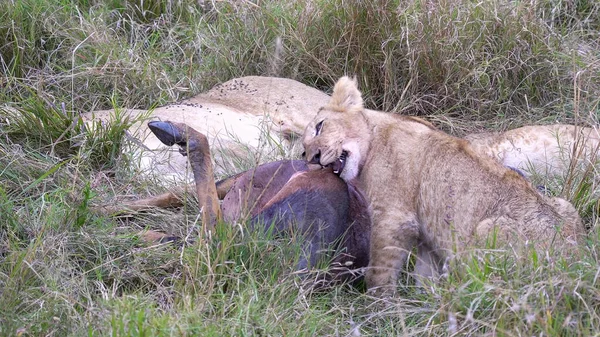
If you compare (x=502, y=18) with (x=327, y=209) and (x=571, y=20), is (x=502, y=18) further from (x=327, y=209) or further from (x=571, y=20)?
(x=327, y=209)

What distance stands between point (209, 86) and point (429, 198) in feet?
10.2

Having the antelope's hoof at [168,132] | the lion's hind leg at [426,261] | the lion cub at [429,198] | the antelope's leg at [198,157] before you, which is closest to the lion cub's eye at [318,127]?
the lion cub at [429,198]

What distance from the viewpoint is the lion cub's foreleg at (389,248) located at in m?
4.01

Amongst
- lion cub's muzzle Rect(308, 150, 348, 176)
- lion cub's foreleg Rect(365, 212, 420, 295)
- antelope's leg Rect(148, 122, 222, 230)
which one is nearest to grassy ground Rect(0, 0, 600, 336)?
lion cub's foreleg Rect(365, 212, 420, 295)

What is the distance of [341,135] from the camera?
4609 millimetres

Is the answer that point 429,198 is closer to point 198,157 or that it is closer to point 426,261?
point 426,261

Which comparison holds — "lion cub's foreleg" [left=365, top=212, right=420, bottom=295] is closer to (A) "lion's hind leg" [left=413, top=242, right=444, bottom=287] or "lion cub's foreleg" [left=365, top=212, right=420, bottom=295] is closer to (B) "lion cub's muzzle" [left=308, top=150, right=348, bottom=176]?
(A) "lion's hind leg" [left=413, top=242, right=444, bottom=287]

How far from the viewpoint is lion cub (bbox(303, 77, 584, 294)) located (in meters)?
3.88

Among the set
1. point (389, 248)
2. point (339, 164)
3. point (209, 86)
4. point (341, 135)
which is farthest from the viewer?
point (209, 86)

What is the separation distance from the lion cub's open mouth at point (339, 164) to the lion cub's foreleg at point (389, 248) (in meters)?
0.43

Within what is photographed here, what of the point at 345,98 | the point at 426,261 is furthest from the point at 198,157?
the point at 426,261

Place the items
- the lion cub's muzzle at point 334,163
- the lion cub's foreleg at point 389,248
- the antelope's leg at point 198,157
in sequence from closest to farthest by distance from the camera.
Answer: the lion cub's foreleg at point 389,248, the antelope's leg at point 198,157, the lion cub's muzzle at point 334,163

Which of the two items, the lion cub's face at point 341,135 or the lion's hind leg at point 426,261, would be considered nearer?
the lion's hind leg at point 426,261

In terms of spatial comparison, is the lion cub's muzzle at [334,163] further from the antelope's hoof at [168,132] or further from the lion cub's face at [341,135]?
the antelope's hoof at [168,132]
